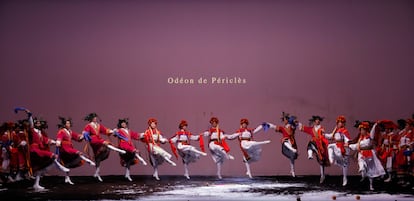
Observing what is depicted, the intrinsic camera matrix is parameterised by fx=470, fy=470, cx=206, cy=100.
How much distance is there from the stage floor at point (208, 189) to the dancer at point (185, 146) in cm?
36

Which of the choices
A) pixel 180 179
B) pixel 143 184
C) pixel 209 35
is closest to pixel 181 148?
pixel 180 179

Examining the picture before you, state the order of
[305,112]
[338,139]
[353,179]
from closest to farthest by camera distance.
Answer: [338,139] < [353,179] < [305,112]

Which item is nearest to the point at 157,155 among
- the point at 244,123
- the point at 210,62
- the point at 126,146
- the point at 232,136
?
the point at 126,146

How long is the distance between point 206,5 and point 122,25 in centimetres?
164

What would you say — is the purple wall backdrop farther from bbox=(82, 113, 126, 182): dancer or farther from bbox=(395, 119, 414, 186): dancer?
bbox=(395, 119, 414, 186): dancer

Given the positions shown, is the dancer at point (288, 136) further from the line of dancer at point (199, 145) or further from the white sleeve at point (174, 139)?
the white sleeve at point (174, 139)

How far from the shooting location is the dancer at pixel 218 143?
8289 mm

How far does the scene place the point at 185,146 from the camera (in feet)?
27.2

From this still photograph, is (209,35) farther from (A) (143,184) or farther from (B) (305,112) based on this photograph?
(A) (143,184)

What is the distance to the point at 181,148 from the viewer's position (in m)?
8.32

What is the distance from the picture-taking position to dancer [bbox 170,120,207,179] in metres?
8.30

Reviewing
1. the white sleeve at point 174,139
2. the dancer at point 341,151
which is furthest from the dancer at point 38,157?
the dancer at point 341,151

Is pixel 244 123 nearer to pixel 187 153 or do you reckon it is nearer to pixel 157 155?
pixel 187 153

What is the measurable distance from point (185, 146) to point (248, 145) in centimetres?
111
